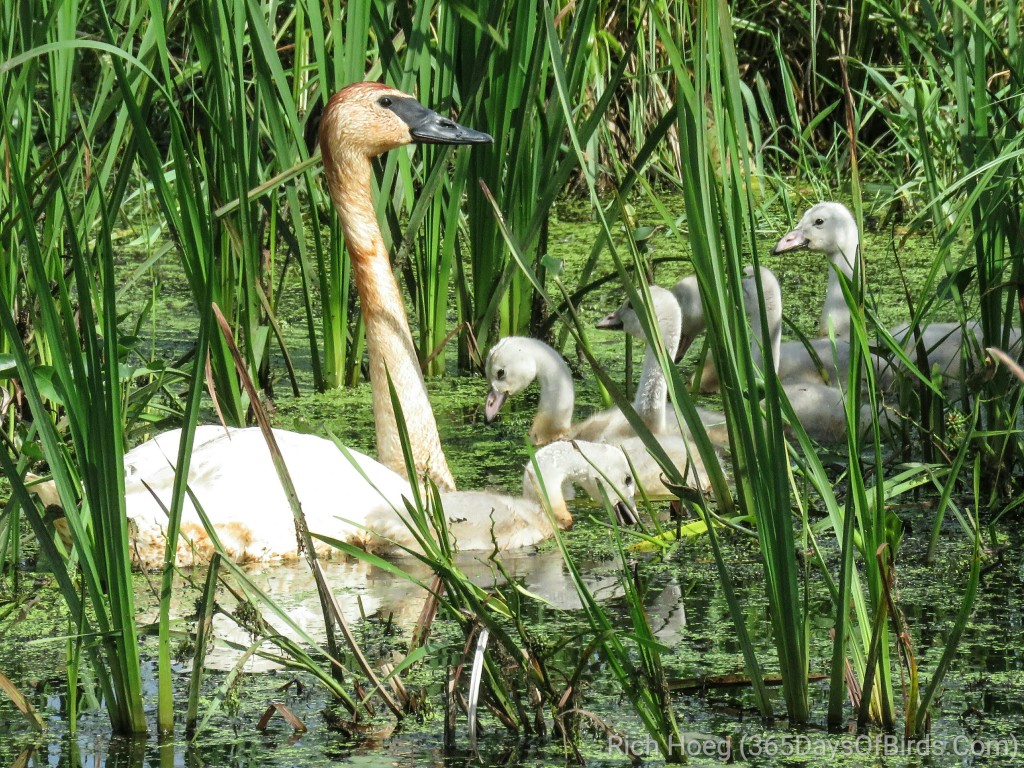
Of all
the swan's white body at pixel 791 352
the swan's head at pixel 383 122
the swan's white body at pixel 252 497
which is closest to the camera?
the swan's white body at pixel 252 497

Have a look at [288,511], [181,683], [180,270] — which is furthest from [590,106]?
[181,683]

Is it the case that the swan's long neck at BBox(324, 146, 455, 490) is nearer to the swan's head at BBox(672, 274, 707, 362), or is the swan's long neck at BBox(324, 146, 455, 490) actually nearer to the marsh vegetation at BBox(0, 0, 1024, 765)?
the marsh vegetation at BBox(0, 0, 1024, 765)

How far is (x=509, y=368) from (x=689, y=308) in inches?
30.3

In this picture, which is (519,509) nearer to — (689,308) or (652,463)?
(652,463)

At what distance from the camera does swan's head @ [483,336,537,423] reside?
4.81 metres

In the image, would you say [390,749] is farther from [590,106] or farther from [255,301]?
[590,106]

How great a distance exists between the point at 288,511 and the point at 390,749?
4.45 ft

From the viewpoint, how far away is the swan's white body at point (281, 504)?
12.1 ft

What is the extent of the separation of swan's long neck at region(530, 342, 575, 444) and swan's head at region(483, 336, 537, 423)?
0.03 metres

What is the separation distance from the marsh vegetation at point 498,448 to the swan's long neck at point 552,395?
107 millimetres

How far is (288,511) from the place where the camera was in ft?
12.3

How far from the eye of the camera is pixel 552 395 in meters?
4.82

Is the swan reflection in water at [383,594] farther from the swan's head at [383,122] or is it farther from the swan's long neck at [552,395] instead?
the swan's head at [383,122]

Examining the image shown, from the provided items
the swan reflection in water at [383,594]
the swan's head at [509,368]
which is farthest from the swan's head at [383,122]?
the swan reflection in water at [383,594]
